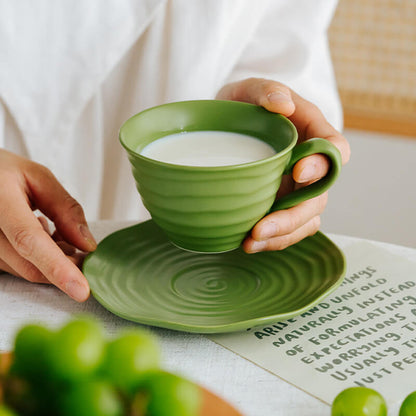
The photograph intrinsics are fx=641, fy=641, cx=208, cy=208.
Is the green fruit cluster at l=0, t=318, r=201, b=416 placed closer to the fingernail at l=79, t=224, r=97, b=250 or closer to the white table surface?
the white table surface

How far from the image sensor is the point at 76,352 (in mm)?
304

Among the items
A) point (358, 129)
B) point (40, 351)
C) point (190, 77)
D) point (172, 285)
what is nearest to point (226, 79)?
point (190, 77)

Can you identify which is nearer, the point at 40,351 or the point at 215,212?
the point at 40,351

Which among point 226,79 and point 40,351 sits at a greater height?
point 40,351

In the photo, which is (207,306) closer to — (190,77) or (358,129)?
(190,77)

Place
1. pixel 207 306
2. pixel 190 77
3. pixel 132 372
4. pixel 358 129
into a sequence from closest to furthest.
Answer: pixel 132 372 → pixel 207 306 → pixel 190 77 → pixel 358 129

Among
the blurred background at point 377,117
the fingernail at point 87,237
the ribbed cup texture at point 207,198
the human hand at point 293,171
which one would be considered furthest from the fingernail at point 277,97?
the blurred background at point 377,117

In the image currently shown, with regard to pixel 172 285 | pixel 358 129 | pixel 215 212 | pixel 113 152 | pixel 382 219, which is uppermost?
pixel 215 212

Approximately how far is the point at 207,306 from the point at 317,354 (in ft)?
0.37

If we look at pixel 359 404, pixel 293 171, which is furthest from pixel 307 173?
pixel 359 404

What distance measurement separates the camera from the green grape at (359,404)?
17.5 inches

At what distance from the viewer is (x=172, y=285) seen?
0.64 m

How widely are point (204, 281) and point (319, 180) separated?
0.50 ft

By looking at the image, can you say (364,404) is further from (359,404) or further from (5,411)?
(5,411)
